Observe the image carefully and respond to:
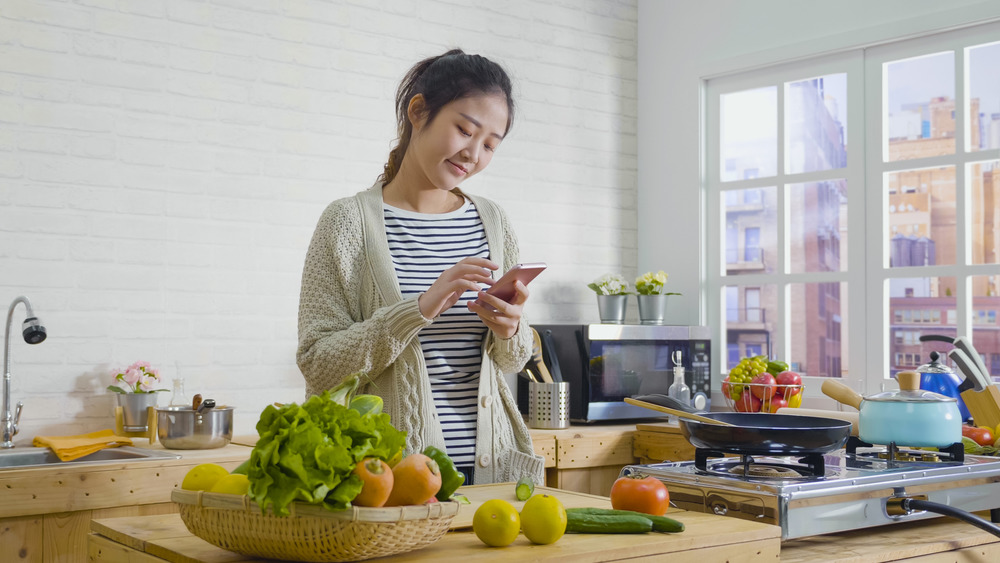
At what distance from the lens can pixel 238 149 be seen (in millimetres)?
3506

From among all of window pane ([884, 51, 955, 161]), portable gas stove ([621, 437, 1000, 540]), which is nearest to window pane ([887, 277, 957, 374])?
window pane ([884, 51, 955, 161])

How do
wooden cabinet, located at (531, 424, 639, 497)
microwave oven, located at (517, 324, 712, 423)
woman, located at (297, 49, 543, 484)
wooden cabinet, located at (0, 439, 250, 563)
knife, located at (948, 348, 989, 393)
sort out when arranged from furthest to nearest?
microwave oven, located at (517, 324, 712, 423) → wooden cabinet, located at (531, 424, 639, 497) → knife, located at (948, 348, 989, 393) → wooden cabinet, located at (0, 439, 250, 563) → woman, located at (297, 49, 543, 484)

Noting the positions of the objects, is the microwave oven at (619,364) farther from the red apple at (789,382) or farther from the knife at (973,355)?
the knife at (973,355)

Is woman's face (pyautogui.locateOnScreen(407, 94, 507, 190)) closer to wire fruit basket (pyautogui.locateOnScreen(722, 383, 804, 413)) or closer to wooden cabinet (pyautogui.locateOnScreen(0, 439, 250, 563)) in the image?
wooden cabinet (pyautogui.locateOnScreen(0, 439, 250, 563))

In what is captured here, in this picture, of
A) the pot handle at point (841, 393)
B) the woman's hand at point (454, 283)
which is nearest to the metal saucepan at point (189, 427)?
the woman's hand at point (454, 283)

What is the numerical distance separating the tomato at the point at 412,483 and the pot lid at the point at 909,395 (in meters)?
1.14

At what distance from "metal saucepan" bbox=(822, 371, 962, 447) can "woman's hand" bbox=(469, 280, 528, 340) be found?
0.75 metres

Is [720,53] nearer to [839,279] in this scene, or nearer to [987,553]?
[839,279]

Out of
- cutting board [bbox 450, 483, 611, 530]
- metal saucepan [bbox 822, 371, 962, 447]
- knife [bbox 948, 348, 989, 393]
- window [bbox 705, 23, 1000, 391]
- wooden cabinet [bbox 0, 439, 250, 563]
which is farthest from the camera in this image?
window [bbox 705, 23, 1000, 391]

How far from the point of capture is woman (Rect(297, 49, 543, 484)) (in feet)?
5.93

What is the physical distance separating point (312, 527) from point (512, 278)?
2.26ft

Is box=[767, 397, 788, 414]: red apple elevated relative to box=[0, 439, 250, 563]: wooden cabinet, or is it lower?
elevated

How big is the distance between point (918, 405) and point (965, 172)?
2.07m

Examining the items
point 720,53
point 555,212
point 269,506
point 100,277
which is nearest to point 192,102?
point 100,277
